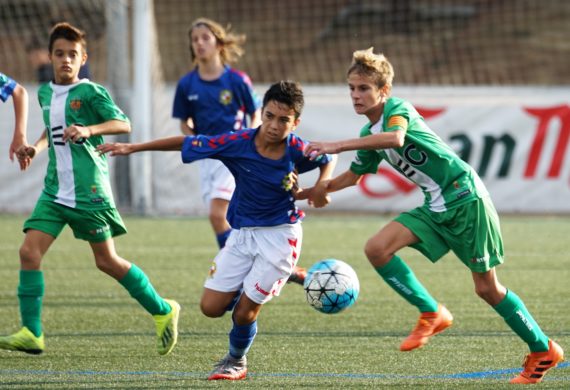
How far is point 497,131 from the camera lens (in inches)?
536

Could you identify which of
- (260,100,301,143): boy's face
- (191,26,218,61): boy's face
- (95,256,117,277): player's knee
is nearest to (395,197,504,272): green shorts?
(260,100,301,143): boy's face

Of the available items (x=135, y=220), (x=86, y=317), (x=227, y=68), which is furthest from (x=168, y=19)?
(x=86, y=317)

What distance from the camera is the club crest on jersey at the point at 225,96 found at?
26.6 ft

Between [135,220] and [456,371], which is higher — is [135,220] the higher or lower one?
the lower one

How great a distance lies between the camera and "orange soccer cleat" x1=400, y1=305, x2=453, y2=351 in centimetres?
546

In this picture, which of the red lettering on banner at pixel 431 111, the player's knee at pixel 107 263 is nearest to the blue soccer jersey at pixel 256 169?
the player's knee at pixel 107 263

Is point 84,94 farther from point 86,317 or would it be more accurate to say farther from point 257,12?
point 257,12

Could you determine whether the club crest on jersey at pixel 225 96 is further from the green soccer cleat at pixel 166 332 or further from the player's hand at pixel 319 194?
the player's hand at pixel 319 194

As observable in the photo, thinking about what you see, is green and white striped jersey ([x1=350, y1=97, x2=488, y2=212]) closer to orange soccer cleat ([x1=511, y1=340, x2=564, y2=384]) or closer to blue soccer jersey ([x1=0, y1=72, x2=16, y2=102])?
orange soccer cleat ([x1=511, y1=340, x2=564, y2=384])

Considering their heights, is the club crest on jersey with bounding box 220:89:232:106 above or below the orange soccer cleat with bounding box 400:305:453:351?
above

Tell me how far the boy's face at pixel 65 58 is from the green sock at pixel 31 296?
110cm

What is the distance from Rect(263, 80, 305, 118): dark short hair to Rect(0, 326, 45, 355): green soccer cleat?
178 cm

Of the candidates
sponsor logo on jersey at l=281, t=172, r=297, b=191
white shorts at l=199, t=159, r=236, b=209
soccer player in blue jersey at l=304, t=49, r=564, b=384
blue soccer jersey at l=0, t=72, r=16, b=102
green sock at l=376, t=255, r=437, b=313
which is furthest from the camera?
white shorts at l=199, t=159, r=236, b=209

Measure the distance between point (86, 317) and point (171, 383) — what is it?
2.06m
